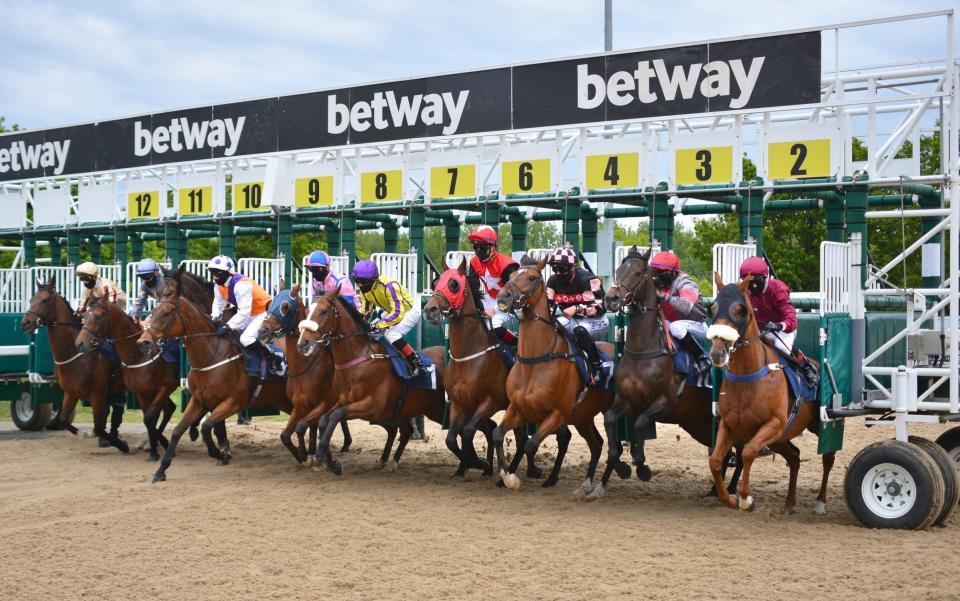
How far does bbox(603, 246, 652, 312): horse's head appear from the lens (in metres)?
8.76

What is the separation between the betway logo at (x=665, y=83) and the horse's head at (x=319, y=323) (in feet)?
11.9

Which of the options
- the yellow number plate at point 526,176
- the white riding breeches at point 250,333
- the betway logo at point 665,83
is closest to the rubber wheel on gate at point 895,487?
the betway logo at point 665,83

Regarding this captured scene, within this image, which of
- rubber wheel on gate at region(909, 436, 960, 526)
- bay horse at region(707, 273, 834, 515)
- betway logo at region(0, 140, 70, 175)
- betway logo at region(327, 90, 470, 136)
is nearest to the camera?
rubber wheel on gate at region(909, 436, 960, 526)

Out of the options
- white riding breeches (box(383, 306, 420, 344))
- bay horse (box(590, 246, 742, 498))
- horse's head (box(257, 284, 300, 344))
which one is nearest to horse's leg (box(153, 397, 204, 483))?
horse's head (box(257, 284, 300, 344))

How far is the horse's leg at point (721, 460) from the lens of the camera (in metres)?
8.38

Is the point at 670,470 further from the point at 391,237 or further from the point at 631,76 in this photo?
the point at 391,237

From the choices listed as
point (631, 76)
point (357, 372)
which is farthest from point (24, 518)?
point (631, 76)

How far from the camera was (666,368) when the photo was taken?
360 inches

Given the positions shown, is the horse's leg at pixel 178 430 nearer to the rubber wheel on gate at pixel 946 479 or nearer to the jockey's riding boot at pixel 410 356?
the jockey's riding boot at pixel 410 356

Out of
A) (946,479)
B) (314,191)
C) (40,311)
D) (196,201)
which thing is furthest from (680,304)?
(196,201)

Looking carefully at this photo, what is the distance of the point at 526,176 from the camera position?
12062 millimetres

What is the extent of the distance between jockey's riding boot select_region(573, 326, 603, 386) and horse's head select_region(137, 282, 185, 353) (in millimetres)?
4117

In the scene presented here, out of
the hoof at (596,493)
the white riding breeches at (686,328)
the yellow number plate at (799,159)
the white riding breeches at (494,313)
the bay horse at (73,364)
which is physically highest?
the yellow number plate at (799,159)

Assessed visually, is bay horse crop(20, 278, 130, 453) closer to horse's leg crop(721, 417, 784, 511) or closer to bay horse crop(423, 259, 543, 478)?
bay horse crop(423, 259, 543, 478)
